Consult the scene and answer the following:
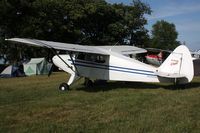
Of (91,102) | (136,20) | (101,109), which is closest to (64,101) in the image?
(91,102)

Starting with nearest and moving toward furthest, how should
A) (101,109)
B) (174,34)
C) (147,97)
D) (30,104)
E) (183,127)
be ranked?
(183,127), (101,109), (30,104), (147,97), (174,34)

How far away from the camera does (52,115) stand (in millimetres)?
9281

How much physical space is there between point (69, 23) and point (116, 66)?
34.6m

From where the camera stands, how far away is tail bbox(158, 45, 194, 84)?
557 inches

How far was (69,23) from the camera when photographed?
49.1m

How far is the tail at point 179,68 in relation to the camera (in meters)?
14.1

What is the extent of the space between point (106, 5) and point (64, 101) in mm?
42950

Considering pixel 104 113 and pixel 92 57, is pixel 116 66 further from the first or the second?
pixel 104 113

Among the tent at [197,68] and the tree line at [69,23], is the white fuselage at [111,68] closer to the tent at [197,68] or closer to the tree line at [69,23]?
the tent at [197,68]

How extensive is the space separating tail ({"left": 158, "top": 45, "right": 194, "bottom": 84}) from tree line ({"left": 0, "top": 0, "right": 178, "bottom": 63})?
31.6 meters

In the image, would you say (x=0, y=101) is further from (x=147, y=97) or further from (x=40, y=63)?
(x=40, y=63)

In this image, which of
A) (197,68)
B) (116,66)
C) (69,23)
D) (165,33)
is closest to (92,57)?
(116,66)

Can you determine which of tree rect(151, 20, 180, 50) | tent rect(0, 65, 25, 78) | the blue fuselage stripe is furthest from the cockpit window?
tree rect(151, 20, 180, 50)

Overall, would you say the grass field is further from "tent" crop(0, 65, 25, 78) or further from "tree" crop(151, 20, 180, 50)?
"tree" crop(151, 20, 180, 50)
